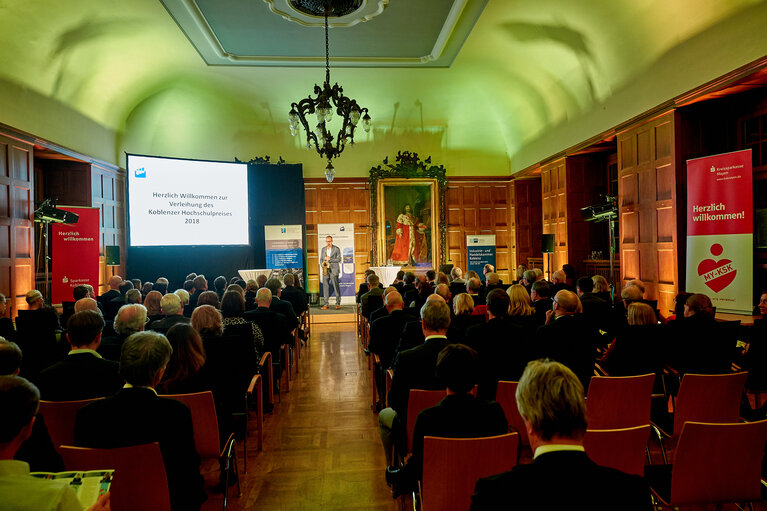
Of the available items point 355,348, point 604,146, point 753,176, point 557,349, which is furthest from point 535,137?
point 557,349

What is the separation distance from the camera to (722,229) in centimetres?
651

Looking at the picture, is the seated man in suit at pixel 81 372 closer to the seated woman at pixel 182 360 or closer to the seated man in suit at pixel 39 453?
the seated woman at pixel 182 360

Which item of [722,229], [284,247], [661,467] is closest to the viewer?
[661,467]

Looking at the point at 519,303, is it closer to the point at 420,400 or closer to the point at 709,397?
the point at 709,397

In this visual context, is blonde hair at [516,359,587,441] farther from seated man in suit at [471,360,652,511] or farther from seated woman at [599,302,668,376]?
seated woman at [599,302,668,376]

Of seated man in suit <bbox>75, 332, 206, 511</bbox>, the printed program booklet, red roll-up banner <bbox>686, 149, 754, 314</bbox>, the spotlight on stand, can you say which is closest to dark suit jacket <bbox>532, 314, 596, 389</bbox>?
seated man in suit <bbox>75, 332, 206, 511</bbox>

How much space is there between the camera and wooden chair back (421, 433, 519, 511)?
1.95 metres

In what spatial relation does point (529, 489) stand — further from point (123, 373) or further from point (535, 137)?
point (535, 137)

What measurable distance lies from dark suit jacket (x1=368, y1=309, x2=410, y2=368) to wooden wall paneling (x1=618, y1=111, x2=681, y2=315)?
5.04m

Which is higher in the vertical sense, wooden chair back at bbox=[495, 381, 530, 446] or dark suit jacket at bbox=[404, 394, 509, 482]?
dark suit jacket at bbox=[404, 394, 509, 482]

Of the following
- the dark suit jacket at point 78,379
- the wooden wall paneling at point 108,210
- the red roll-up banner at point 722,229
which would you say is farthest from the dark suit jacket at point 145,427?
the wooden wall paneling at point 108,210

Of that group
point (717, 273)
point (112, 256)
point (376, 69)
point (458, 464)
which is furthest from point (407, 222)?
point (458, 464)

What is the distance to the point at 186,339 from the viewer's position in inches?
118

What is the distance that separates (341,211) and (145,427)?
12232 mm
